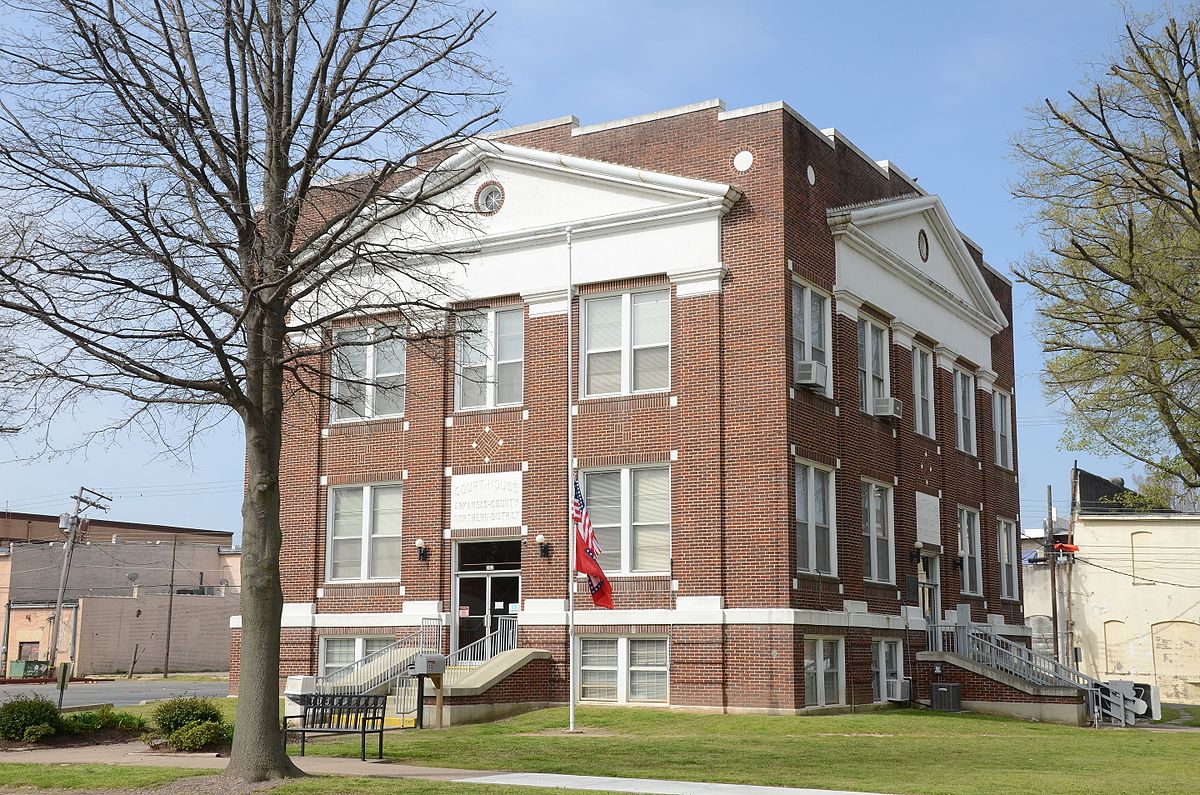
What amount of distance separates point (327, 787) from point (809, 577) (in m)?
14.6

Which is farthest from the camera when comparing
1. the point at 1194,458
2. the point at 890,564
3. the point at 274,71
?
the point at 890,564

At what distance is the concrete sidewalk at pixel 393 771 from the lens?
15.2m

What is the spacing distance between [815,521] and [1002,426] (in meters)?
15.5

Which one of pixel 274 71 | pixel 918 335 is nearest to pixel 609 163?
pixel 918 335

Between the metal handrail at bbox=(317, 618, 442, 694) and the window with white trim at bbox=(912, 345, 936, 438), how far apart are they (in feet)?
44.1

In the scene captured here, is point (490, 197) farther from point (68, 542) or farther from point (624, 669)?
point (68, 542)

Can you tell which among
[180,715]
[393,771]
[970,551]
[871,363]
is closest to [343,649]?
[180,715]

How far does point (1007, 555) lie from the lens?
4091cm

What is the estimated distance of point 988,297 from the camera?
3991cm

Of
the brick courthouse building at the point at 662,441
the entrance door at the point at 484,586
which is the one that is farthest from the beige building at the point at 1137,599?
the entrance door at the point at 484,586

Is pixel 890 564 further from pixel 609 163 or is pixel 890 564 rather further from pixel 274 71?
pixel 274 71

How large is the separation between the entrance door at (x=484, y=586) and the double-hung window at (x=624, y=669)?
2288 mm

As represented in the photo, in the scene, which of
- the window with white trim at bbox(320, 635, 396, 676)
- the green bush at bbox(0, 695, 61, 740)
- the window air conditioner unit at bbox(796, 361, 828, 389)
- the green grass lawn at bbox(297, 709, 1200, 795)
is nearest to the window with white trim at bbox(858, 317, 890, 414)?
the window air conditioner unit at bbox(796, 361, 828, 389)

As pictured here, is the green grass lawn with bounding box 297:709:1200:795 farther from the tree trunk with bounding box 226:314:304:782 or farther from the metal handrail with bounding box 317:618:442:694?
the metal handrail with bounding box 317:618:442:694
